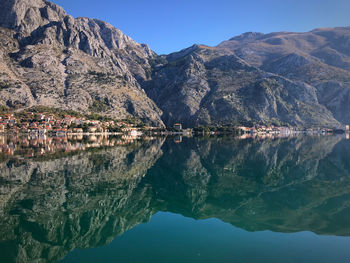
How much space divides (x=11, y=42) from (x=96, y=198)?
19021 cm

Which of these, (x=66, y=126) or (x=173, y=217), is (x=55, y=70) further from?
(x=173, y=217)

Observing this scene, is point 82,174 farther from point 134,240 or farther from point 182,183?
point 134,240

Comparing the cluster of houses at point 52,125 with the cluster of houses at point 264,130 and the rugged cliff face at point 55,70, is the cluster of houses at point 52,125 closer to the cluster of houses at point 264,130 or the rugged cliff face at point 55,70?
the rugged cliff face at point 55,70

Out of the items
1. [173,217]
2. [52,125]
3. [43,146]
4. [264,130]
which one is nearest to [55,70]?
[52,125]

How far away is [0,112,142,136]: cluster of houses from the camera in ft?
371

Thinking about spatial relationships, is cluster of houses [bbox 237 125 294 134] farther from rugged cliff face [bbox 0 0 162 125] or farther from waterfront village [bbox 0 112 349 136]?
rugged cliff face [bbox 0 0 162 125]

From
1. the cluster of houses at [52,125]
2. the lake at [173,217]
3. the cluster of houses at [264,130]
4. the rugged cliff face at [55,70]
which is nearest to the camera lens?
the lake at [173,217]

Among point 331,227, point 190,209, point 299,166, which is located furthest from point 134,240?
point 299,166

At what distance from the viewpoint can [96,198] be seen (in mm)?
17328

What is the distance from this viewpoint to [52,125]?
12000 cm

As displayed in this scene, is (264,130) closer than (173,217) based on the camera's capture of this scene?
No

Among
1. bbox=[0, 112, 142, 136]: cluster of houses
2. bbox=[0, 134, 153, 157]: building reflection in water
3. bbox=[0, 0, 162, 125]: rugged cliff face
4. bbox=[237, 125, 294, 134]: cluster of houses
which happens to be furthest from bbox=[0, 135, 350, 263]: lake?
bbox=[237, 125, 294, 134]: cluster of houses

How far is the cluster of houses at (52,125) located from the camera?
113m

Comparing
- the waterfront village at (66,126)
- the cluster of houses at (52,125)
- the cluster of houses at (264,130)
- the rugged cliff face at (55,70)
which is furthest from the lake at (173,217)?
the cluster of houses at (264,130)
